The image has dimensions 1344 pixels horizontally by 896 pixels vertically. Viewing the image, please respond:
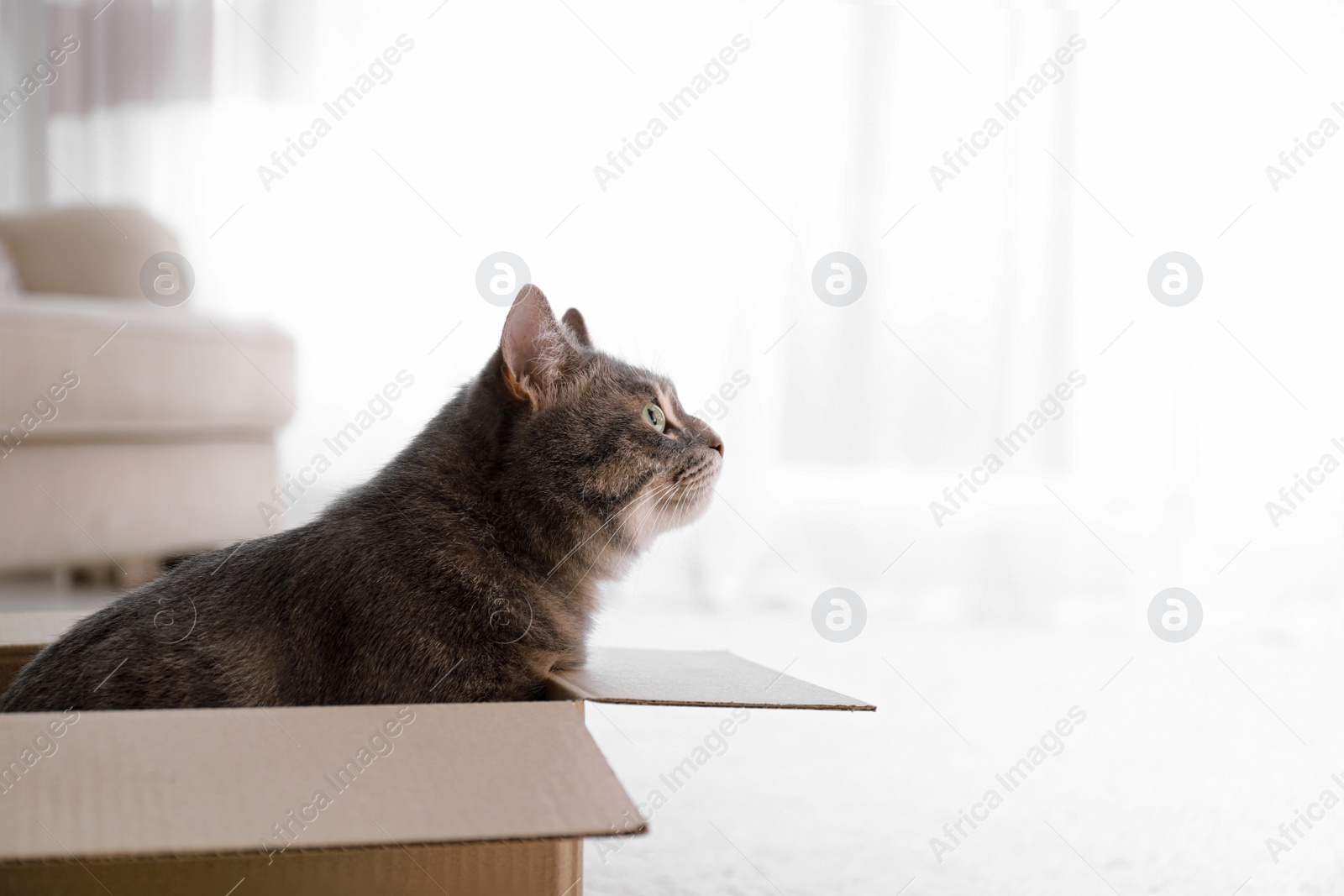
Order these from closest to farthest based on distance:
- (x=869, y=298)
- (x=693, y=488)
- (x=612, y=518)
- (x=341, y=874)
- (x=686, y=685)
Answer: (x=341, y=874)
(x=686, y=685)
(x=612, y=518)
(x=693, y=488)
(x=869, y=298)

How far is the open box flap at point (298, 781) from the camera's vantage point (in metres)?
0.62

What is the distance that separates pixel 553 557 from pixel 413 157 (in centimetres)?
316

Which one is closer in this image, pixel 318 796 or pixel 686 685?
pixel 318 796

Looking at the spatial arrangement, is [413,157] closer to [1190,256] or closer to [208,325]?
[208,325]

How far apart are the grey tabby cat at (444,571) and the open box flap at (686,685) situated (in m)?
0.05

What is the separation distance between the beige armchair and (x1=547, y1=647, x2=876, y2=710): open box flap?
1.98 meters

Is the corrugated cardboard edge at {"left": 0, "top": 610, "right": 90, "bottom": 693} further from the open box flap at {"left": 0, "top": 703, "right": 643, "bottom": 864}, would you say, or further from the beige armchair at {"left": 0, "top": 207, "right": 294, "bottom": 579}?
the beige armchair at {"left": 0, "top": 207, "right": 294, "bottom": 579}

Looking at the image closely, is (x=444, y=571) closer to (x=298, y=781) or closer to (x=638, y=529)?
(x=638, y=529)

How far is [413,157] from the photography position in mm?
3961

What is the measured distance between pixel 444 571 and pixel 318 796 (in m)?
0.42

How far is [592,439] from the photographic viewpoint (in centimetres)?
124

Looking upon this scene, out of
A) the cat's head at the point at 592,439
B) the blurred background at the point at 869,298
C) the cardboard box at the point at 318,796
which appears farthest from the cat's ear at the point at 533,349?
the blurred background at the point at 869,298

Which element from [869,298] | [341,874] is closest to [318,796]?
[341,874]

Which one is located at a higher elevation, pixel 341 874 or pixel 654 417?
pixel 654 417
